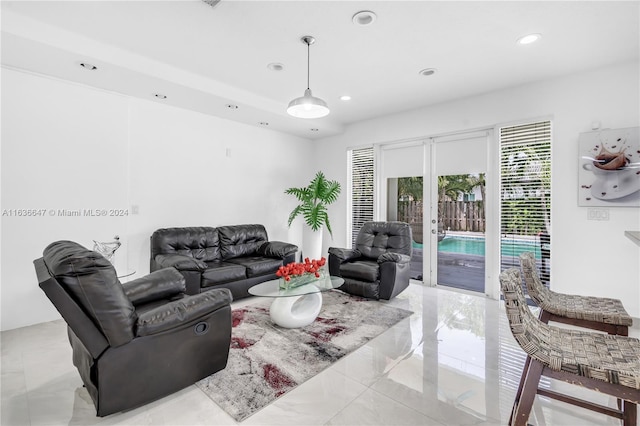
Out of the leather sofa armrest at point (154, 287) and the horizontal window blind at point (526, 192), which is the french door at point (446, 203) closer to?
the horizontal window blind at point (526, 192)

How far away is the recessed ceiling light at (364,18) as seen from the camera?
8.23 ft

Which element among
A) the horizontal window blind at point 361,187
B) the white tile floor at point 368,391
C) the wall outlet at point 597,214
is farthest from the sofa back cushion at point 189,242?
the wall outlet at point 597,214

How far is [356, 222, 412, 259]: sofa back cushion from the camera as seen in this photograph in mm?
4422

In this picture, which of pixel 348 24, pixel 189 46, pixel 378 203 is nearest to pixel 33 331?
pixel 189 46

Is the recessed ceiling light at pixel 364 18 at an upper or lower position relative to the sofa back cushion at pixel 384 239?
upper

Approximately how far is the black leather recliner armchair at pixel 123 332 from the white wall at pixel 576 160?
3.97 meters

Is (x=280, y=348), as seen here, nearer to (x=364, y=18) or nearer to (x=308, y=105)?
(x=308, y=105)

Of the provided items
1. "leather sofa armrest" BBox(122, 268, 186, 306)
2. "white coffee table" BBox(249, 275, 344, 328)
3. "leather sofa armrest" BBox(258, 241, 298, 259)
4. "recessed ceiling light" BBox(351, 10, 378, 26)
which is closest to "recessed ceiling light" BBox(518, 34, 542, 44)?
"recessed ceiling light" BBox(351, 10, 378, 26)

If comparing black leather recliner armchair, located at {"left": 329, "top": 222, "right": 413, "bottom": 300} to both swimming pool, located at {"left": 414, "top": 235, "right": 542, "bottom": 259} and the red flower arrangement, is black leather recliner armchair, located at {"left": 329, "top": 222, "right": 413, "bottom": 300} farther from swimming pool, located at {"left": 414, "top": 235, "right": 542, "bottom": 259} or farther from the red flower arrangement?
the red flower arrangement

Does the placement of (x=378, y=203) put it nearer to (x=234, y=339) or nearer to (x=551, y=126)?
(x=551, y=126)

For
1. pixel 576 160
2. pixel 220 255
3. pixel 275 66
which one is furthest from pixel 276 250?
pixel 576 160

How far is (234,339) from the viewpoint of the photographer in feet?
9.23

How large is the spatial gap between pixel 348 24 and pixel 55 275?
110 inches

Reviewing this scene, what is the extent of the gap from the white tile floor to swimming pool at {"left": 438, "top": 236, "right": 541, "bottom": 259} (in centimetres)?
131
